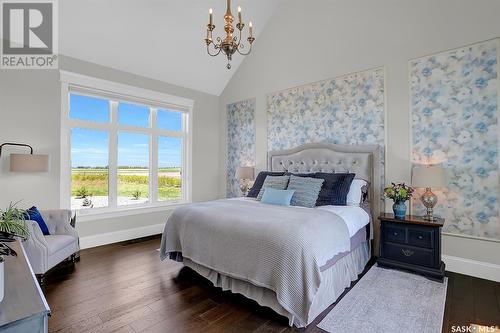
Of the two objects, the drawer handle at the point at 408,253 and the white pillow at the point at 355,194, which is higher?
the white pillow at the point at 355,194

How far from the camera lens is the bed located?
188 centimetres

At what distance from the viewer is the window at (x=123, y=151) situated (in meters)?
3.91

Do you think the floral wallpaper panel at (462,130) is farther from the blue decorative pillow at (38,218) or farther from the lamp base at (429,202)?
the blue decorative pillow at (38,218)

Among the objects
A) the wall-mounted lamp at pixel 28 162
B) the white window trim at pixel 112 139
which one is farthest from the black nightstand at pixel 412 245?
the wall-mounted lamp at pixel 28 162

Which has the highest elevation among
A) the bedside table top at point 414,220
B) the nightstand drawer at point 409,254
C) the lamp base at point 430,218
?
the lamp base at point 430,218

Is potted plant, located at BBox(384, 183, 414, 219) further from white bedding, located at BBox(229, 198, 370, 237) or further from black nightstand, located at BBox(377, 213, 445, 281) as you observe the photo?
white bedding, located at BBox(229, 198, 370, 237)

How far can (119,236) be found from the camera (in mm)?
4176

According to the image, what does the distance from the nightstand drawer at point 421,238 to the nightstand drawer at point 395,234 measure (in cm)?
6

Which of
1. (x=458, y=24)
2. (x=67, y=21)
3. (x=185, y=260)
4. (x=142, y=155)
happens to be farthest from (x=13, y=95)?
(x=458, y=24)

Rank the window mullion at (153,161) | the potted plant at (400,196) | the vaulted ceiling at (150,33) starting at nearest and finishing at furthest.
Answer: the potted plant at (400,196)
the vaulted ceiling at (150,33)
the window mullion at (153,161)

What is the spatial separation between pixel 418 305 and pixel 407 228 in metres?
0.91

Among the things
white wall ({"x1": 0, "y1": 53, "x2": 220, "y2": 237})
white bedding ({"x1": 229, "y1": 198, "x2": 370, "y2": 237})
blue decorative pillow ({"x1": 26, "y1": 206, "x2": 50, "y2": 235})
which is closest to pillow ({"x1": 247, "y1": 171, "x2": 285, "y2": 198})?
white bedding ({"x1": 229, "y1": 198, "x2": 370, "y2": 237})

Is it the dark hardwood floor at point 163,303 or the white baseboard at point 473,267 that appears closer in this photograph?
the dark hardwood floor at point 163,303

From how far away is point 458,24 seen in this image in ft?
9.64
